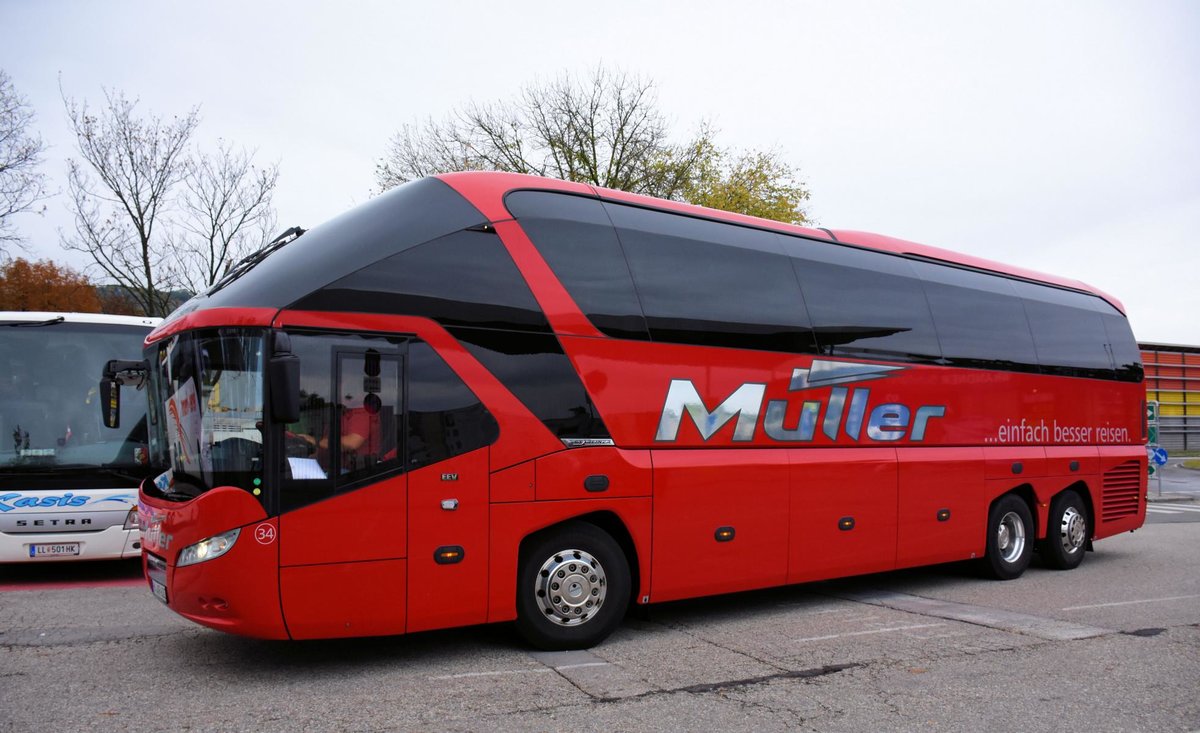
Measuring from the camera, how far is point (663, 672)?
6.30m

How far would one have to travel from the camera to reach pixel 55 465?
32.9 ft

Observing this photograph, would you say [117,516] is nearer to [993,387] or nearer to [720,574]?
[720,574]

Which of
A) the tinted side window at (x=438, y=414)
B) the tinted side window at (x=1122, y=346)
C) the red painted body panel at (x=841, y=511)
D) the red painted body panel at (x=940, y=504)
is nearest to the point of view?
the tinted side window at (x=438, y=414)

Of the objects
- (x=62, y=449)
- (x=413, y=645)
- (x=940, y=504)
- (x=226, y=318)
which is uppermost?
(x=226, y=318)

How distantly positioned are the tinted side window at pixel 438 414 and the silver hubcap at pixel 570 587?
109cm

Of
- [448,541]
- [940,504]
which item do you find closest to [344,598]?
[448,541]

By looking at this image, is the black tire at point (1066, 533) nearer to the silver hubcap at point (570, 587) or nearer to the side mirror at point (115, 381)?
the silver hubcap at point (570, 587)

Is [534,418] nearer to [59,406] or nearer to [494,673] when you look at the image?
[494,673]

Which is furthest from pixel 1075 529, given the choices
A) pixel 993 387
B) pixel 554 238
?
pixel 554 238

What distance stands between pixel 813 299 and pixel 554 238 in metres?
2.88

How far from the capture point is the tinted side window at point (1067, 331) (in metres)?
11.5

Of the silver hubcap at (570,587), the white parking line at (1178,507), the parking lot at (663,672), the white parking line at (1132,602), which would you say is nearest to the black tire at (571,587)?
the silver hubcap at (570,587)

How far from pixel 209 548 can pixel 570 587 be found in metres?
2.49

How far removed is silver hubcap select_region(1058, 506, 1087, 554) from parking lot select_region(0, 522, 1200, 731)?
2.42 meters
